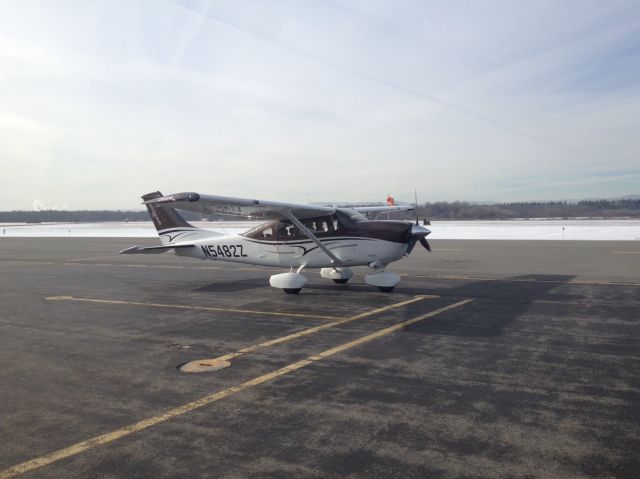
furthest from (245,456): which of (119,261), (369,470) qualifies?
(119,261)

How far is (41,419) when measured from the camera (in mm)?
5387

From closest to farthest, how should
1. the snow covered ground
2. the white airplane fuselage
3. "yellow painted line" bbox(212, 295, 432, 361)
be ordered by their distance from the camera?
1. "yellow painted line" bbox(212, 295, 432, 361)
2. the white airplane fuselage
3. the snow covered ground

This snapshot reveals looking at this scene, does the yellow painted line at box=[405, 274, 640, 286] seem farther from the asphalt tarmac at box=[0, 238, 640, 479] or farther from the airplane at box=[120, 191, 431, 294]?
the airplane at box=[120, 191, 431, 294]

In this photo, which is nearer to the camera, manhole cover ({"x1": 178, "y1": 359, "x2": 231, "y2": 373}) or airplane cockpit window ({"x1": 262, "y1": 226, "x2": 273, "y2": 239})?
manhole cover ({"x1": 178, "y1": 359, "x2": 231, "y2": 373})

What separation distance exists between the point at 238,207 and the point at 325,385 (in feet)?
24.5

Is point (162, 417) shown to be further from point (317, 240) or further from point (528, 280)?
point (528, 280)

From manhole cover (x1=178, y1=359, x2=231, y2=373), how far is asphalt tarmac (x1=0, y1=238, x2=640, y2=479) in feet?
0.45

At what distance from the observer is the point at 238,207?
12969 millimetres

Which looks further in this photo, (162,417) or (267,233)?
(267,233)

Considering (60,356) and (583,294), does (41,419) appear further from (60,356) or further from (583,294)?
(583,294)

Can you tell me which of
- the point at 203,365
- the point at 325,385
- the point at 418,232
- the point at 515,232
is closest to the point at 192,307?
the point at 203,365

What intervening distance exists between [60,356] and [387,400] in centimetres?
541

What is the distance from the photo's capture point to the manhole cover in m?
7.10

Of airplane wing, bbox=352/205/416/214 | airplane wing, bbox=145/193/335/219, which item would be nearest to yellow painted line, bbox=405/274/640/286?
airplane wing, bbox=352/205/416/214
